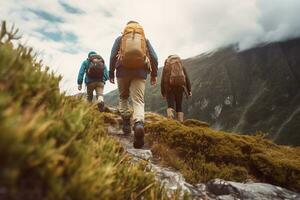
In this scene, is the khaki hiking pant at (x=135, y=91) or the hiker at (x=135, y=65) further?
the khaki hiking pant at (x=135, y=91)

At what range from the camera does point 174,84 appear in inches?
606

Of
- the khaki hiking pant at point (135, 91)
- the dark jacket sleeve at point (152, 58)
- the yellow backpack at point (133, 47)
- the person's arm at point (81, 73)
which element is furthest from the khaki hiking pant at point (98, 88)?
the yellow backpack at point (133, 47)

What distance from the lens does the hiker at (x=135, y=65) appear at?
8.34 metres

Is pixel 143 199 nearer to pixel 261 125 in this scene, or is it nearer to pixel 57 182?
pixel 57 182

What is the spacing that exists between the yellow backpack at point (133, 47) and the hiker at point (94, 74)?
15.3 ft

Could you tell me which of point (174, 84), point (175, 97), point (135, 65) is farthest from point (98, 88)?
point (135, 65)

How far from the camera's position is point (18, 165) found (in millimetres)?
2152

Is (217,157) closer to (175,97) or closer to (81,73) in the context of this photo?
(81,73)

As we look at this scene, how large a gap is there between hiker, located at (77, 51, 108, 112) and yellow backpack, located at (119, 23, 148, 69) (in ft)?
15.3

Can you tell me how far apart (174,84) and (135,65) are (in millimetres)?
7008

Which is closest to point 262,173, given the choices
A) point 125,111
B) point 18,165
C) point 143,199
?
point 125,111

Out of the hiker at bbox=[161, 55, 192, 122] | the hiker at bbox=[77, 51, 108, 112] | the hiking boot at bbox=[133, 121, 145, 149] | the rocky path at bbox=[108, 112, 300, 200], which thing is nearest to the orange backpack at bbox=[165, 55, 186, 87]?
the hiker at bbox=[161, 55, 192, 122]

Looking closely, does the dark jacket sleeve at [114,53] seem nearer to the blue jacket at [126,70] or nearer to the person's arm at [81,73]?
the blue jacket at [126,70]

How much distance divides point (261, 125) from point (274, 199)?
197m
